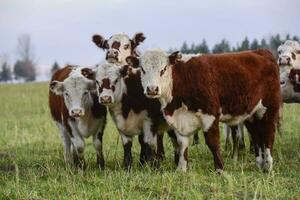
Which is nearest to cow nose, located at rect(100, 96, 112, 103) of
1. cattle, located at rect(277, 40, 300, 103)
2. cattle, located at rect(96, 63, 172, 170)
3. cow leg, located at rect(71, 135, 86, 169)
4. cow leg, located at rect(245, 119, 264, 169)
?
cattle, located at rect(96, 63, 172, 170)

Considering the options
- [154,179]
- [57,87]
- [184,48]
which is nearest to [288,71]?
[57,87]

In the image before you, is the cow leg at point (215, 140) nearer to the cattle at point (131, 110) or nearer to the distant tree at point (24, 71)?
the cattle at point (131, 110)

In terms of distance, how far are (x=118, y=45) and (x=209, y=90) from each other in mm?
2785

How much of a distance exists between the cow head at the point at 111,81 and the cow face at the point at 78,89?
0.30 metres

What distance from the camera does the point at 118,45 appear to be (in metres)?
11.5

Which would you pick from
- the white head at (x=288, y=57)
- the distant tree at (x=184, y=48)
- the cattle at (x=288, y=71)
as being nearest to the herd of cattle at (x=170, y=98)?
the cattle at (x=288, y=71)

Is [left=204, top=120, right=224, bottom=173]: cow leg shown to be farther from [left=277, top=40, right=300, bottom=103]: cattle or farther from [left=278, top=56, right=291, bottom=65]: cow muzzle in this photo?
[left=278, top=56, right=291, bottom=65]: cow muzzle

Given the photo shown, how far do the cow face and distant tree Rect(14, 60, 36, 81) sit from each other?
105833 millimetres

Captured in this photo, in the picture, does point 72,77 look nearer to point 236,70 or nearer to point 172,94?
point 172,94

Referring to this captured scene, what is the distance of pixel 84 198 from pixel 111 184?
3.27 feet

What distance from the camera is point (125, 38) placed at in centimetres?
1174

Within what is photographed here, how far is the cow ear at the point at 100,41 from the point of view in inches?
469

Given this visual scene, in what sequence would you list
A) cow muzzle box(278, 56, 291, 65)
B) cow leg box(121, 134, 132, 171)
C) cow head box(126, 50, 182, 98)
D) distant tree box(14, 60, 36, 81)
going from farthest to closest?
1. distant tree box(14, 60, 36, 81)
2. cow muzzle box(278, 56, 291, 65)
3. cow leg box(121, 134, 132, 171)
4. cow head box(126, 50, 182, 98)

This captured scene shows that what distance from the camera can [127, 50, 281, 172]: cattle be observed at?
9.40m
